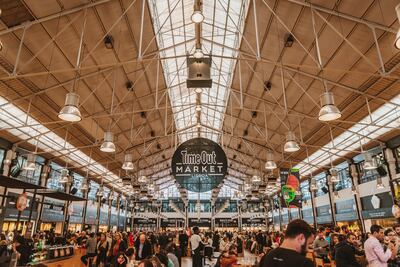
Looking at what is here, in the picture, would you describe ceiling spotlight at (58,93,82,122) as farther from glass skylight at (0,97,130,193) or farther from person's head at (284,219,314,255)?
glass skylight at (0,97,130,193)

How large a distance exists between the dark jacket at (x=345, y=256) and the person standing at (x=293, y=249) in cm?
375

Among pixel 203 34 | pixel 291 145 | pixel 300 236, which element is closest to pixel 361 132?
pixel 291 145

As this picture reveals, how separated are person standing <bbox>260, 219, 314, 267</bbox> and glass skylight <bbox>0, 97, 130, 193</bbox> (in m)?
10.3

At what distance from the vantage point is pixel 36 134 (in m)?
16.0

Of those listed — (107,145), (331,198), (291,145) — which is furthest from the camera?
(331,198)

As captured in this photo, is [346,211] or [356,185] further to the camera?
[346,211]

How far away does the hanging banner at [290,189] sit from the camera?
12.3m

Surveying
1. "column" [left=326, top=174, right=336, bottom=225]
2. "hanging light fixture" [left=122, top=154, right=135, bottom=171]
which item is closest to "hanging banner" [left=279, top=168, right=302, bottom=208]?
"hanging light fixture" [left=122, top=154, right=135, bottom=171]

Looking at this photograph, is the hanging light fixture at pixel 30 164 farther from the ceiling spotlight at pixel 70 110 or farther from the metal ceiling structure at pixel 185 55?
the ceiling spotlight at pixel 70 110

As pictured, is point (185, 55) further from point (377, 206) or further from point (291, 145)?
point (377, 206)

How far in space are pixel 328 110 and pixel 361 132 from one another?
490 inches

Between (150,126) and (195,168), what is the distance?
13.0 metres

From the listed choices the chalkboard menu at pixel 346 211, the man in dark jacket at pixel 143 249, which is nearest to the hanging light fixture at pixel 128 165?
the man in dark jacket at pixel 143 249

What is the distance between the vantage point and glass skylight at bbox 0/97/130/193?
12664 mm
